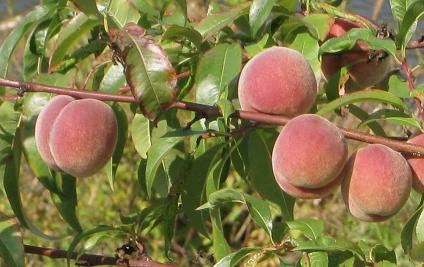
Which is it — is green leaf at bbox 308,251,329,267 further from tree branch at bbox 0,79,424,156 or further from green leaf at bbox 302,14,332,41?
green leaf at bbox 302,14,332,41

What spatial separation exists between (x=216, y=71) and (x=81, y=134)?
0.66ft

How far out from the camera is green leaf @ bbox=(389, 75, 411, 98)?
3.62 feet

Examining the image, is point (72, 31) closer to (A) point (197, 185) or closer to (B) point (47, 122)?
(B) point (47, 122)

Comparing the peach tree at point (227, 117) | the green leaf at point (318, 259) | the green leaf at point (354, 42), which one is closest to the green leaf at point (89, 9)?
the peach tree at point (227, 117)

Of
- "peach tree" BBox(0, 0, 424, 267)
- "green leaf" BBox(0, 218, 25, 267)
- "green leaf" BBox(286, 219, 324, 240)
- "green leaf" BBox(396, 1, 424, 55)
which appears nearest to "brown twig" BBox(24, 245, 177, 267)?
"peach tree" BBox(0, 0, 424, 267)

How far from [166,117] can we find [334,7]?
0.30m

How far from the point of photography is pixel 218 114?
1.06 metres

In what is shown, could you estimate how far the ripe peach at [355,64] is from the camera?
3.98 feet

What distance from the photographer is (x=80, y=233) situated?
127 centimetres

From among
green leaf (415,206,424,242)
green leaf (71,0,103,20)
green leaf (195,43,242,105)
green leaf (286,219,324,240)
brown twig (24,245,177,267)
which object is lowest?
brown twig (24,245,177,267)

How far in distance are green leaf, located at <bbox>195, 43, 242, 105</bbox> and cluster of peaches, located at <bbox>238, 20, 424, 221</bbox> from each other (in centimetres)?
8

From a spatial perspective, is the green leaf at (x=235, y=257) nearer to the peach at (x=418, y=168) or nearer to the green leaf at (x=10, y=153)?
the peach at (x=418, y=168)

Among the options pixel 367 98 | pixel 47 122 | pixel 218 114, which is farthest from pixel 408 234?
pixel 47 122

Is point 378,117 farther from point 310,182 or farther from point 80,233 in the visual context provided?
point 80,233
